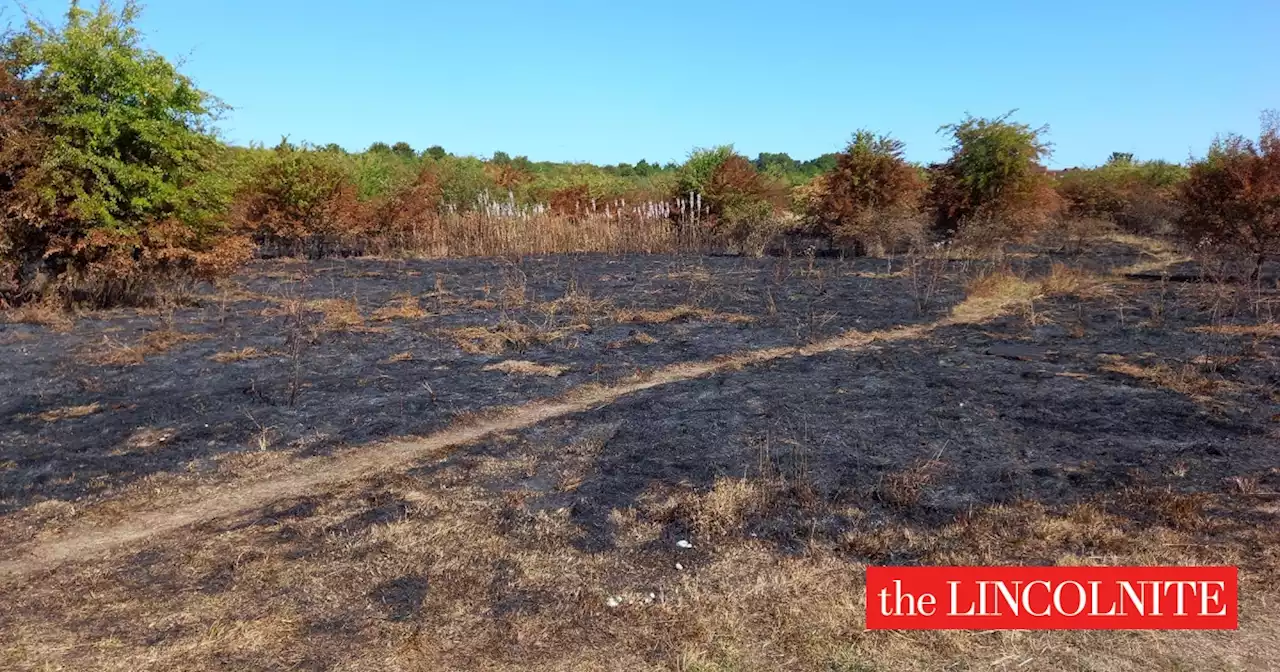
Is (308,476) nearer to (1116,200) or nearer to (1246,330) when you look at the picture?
(1246,330)

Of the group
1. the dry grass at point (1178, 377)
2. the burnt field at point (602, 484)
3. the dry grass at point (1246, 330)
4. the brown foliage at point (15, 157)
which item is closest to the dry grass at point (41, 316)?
the burnt field at point (602, 484)

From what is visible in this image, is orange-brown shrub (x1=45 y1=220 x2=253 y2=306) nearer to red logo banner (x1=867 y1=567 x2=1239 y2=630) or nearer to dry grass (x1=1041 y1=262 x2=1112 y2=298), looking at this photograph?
red logo banner (x1=867 y1=567 x2=1239 y2=630)

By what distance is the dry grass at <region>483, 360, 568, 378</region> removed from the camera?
7418 mm

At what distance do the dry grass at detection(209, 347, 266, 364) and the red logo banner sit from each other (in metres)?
6.69

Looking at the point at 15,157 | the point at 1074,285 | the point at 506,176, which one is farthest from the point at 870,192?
the point at 506,176

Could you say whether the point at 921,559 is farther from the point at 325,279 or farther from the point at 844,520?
the point at 325,279

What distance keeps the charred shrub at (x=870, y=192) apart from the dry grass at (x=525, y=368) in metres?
11.6

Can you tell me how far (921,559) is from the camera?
3676mm

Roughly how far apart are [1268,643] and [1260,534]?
1.08m

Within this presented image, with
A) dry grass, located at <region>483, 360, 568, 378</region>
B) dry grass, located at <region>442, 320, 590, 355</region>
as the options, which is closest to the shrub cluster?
dry grass, located at <region>442, 320, 590, 355</region>

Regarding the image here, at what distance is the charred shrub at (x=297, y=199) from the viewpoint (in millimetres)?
17891

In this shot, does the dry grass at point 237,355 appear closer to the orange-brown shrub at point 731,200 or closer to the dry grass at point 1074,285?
the dry grass at point 1074,285

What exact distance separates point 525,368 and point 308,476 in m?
2.87

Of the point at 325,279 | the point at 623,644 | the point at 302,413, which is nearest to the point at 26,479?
the point at 302,413
